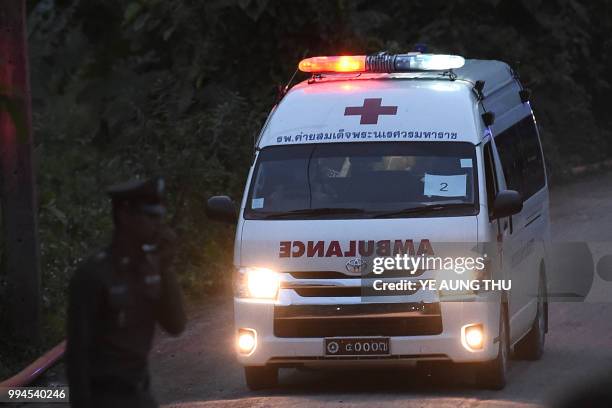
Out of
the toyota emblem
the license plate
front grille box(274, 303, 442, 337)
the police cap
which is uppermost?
the police cap

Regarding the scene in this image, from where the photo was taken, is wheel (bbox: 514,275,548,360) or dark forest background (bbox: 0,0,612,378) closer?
wheel (bbox: 514,275,548,360)

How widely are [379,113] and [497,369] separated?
7.35ft

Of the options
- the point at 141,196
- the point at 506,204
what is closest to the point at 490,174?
the point at 506,204

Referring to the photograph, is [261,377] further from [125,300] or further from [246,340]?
[125,300]

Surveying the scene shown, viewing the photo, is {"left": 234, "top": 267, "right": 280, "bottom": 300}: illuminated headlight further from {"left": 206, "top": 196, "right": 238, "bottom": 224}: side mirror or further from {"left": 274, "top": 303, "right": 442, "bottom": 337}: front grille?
{"left": 206, "top": 196, "right": 238, "bottom": 224}: side mirror

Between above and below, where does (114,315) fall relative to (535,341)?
above

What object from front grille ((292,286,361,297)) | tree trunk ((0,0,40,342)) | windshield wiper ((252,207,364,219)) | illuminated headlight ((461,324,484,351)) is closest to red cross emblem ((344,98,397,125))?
windshield wiper ((252,207,364,219))

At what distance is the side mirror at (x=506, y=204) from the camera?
35.7 ft

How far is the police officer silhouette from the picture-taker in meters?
5.98

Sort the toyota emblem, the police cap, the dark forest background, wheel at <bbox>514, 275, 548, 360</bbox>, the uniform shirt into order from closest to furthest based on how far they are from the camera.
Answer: the uniform shirt < the police cap < the toyota emblem < wheel at <bbox>514, 275, 548, 360</bbox> < the dark forest background

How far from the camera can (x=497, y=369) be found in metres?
11.2

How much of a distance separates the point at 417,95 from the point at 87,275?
6.19 metres

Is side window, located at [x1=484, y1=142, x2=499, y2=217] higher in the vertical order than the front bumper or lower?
higher

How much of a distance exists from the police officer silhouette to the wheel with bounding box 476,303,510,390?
537cm
